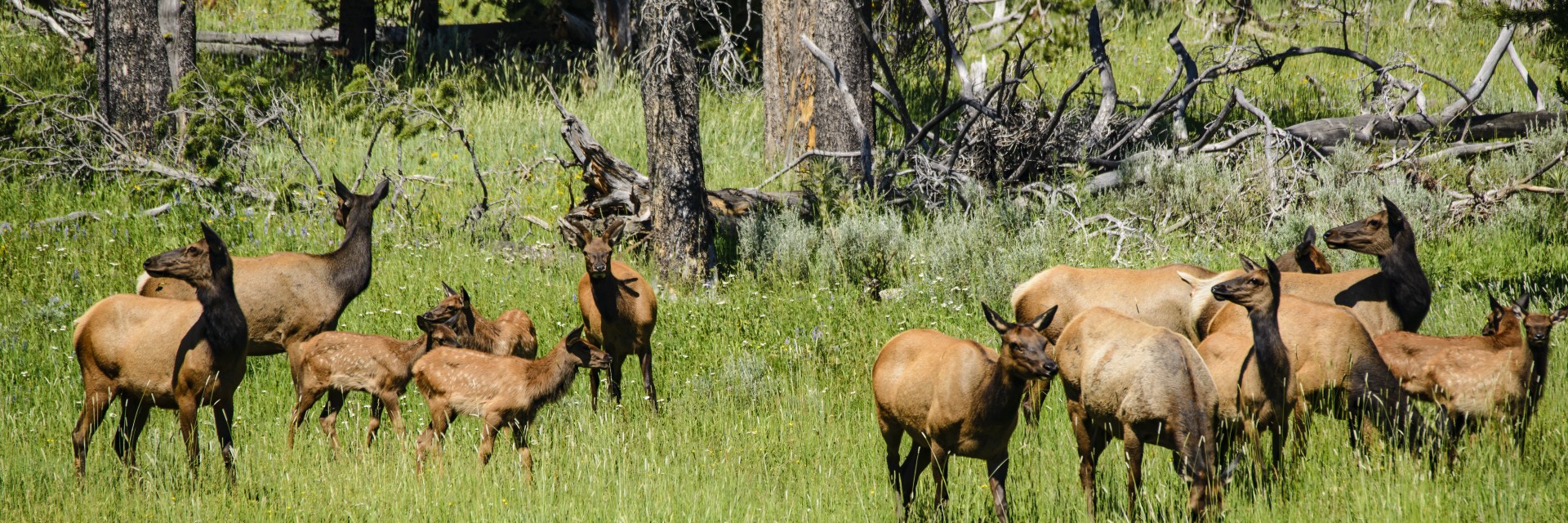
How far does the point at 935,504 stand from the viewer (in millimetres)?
5930

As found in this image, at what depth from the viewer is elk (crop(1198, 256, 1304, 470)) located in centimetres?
589

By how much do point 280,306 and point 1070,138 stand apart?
887 centimetres

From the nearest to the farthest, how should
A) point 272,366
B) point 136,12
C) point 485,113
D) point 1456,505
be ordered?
point 1456,505
point 272,366
point 136,12
point 485,113

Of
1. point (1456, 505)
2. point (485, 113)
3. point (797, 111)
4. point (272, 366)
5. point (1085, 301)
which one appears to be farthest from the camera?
point (485, 113)

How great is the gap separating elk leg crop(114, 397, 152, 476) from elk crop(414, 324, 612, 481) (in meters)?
1.56

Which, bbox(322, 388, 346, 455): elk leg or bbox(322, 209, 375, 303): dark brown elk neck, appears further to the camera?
bbox(322, 209, 375, 303): dark brown elk neck

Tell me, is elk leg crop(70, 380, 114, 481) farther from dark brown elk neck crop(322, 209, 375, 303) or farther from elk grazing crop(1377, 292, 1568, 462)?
elk grazing crop(1377, 292, 1568, 462)

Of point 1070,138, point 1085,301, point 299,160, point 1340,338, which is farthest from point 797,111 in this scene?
point 1340,338

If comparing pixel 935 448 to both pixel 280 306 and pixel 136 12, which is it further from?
pixel 136 12

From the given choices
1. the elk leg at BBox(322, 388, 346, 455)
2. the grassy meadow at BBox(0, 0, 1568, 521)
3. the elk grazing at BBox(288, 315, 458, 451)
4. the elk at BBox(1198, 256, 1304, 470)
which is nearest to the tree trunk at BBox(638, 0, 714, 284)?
the grassy meadow at BBox(0, 0, 1568, 521)

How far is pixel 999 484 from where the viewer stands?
5676 millimetres

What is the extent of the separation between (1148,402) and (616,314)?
4100mm

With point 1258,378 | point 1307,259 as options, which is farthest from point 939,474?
point 1307,259

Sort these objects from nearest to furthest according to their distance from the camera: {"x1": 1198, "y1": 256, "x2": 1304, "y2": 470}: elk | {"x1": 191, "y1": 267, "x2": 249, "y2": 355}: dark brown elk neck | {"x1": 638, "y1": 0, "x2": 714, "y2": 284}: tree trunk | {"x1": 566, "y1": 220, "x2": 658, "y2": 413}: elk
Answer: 1. {"x1": 1198, "y1": 256, "x2": 1304, "y2": 470}: elk
2. {"x1": 191, "y1": 267, "x2": 249, "y2": 355}: dark brown elk neck
3. {"x1": 566, "y1": 220, "x2": 658, "y2": 413}: elk
4. {"x1": 638, "y1": 0, "x2": 714, "y2": 284}: tree trunk
